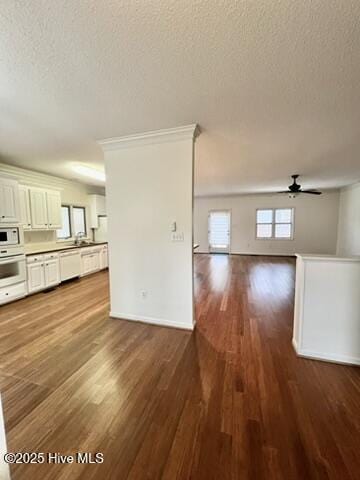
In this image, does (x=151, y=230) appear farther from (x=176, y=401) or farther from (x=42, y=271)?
(x=42, y=271)

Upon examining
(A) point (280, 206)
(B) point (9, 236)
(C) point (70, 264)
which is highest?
(A) point (280, 206)

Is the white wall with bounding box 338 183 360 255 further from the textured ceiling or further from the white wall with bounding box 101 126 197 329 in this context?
the white wall with bounding box 101 126 197 329

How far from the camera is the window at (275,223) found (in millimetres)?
8625

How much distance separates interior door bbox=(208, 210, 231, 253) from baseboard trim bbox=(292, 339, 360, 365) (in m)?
7.17

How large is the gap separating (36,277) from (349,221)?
9.18 meters

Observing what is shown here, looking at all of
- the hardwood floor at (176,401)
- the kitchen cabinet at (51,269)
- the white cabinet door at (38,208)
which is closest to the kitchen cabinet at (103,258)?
the kitchen cabinet at (51,269)

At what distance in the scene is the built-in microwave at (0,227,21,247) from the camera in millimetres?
3785

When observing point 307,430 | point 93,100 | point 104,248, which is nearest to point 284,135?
point 93,100

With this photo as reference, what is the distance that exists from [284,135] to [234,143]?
0.67 m

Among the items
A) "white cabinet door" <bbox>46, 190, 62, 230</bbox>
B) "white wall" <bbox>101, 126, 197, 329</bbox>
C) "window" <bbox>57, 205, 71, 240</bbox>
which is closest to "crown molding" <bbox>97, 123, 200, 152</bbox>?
"white wall" <bbox>101, 126, 197, 329</bbox>

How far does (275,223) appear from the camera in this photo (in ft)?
28.8

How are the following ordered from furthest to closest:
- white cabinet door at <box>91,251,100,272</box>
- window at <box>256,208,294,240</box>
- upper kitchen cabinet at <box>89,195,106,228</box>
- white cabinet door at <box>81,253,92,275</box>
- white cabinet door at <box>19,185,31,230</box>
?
window at <box>256,208,294,240</box> → upper kitchen cabinet at <box>89,195,106,228</box> → white cabinet door at <box>91,251,100,272</box> → white cabinet door at <box>81,253,92,275</box> → white cabinet door at <box>19,185,31,230</box>

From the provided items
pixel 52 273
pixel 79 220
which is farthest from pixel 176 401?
pixel 79 220

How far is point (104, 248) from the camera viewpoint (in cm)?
650
